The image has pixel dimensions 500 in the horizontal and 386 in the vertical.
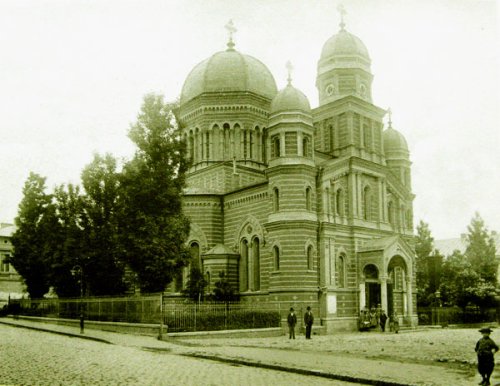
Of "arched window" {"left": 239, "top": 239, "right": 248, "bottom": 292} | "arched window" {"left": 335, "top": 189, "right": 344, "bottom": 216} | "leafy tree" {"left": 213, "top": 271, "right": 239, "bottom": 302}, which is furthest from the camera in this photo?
"arched window" {"left": 239, "top": 239, "right": 248, "bottom": 292}

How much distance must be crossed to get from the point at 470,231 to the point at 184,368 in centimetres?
5205

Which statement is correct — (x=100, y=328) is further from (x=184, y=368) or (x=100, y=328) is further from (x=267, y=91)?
(x=267, y=91)

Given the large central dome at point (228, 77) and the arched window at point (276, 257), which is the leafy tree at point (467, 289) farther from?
the large central dome at point (228, 77)

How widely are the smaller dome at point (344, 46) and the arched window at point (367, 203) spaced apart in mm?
9768

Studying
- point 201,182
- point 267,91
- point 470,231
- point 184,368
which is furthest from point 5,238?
point 184,368

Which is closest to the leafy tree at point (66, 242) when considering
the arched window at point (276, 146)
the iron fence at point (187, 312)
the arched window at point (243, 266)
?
the iron fence at point (187, 312)

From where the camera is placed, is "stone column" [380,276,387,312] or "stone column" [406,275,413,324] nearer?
"stone column" [380,276,387,312]

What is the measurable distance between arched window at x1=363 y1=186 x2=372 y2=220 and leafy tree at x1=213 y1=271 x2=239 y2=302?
10.3 m

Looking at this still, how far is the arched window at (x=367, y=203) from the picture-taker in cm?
3993

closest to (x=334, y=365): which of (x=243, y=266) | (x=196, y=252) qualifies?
(x=243, y=266)

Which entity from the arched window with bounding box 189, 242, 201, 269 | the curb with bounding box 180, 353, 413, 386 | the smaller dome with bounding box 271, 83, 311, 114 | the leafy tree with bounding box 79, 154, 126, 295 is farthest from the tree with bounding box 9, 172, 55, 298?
the curb with bounding box 180, 353, 413, 386

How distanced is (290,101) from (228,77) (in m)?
11.1

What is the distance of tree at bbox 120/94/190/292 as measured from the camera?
31.5 m

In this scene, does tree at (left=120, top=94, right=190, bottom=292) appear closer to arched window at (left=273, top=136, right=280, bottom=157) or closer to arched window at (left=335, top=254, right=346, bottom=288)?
arched window at (left=273, top=136, right=280, bottom=157)
